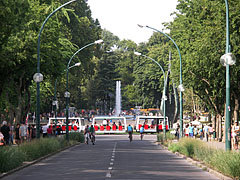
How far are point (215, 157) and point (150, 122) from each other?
6832cm

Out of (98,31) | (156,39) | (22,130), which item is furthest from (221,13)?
(156,39)

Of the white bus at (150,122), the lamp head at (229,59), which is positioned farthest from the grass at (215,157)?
the white bus at (150,122)

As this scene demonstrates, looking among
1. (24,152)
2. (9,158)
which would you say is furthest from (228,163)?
(24,152)

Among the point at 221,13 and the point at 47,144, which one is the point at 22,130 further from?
the point at 221,13

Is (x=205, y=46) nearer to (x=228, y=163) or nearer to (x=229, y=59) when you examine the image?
(x=229, y=59)

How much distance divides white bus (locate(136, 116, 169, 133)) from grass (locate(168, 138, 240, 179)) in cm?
5026

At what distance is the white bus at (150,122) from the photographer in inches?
3278

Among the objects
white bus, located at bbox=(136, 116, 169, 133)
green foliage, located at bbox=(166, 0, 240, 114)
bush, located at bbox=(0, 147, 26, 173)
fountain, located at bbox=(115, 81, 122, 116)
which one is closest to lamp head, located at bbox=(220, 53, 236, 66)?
bush, located at bbox=(0, 147, 26, 173)

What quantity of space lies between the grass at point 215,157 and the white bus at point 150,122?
50.3m

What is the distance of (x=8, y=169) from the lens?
2047cm

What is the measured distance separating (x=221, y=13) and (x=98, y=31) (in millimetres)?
34072

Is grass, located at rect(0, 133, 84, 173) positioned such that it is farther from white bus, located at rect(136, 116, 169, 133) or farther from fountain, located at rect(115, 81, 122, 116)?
fountain, located at rect(115, 81, 122, 116)

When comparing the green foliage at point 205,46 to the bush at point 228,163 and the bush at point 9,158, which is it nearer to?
the bush at point 228,163

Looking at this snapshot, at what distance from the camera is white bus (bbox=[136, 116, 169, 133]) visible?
83.2 metres
